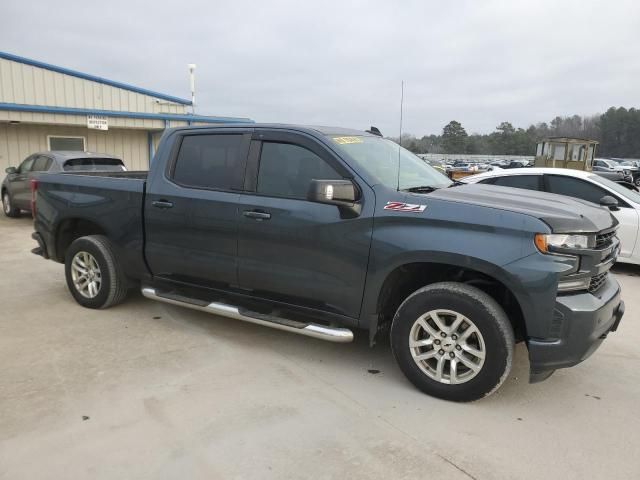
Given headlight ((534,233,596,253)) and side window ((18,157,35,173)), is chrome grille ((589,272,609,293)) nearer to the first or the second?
headlight ((534,233,596,253))

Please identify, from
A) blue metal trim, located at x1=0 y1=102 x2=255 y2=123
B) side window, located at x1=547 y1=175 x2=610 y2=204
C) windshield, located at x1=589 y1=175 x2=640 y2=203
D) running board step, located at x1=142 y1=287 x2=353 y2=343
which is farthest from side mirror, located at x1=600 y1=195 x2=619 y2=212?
blue metal trim, located at x1=0 y1=102 x2=255 y2=123

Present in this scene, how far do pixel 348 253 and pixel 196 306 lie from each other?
5.20ft

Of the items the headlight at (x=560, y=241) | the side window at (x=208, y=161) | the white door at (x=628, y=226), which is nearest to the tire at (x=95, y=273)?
the side window at (x=208, y=161)

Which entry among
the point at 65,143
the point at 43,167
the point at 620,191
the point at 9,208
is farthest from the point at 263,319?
the point at 65,143

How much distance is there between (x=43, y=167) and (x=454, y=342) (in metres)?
10.3

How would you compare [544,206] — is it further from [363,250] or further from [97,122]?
[97,122]

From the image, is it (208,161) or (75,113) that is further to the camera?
(75,113)

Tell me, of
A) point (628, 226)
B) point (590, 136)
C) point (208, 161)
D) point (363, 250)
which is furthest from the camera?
point (590, 136)

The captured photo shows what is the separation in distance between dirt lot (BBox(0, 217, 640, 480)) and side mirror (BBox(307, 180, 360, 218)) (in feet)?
4.21

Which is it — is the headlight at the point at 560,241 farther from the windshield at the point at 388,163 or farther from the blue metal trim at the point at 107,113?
the blue metal trim at the point at 107,113

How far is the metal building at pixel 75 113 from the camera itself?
15242 millimetres

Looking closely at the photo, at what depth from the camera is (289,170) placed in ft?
13.0

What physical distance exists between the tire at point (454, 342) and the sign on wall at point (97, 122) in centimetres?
1525

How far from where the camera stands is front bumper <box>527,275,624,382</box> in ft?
9.96
